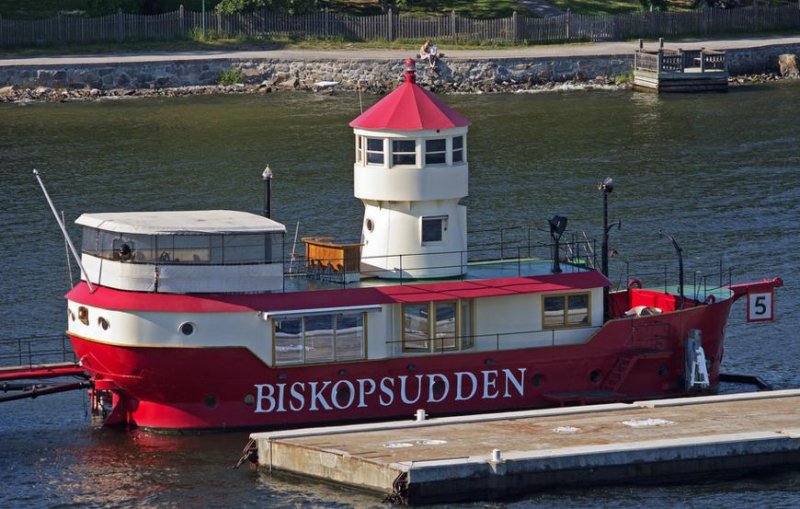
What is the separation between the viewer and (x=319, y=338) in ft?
125

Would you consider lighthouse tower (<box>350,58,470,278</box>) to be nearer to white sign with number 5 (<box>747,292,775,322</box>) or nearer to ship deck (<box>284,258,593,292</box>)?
ship deck (<box>284,258,593,292</box>)

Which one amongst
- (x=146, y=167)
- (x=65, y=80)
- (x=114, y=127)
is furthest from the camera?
(x=65, y=80)

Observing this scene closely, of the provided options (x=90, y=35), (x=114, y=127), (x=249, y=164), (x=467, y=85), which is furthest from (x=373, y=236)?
(x=90, y=35)

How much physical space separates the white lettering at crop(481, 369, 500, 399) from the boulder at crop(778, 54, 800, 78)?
56744mm

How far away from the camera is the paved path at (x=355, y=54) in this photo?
3487 inches

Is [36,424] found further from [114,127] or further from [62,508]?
[114,127]

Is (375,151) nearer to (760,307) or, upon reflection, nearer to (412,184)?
(412,184)

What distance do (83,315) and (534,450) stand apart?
964 cm

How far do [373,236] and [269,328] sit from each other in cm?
410

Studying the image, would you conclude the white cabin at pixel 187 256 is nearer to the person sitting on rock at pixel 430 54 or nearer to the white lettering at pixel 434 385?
the white lettering at pixel 434 385

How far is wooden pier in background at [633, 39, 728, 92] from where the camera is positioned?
86.7 meters

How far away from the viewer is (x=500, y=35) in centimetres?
9481

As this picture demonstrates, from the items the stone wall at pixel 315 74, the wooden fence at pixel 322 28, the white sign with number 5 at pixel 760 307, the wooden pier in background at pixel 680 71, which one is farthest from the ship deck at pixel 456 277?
the wooden fence at pixel 322 28

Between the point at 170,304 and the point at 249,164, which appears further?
the point at 249,164
